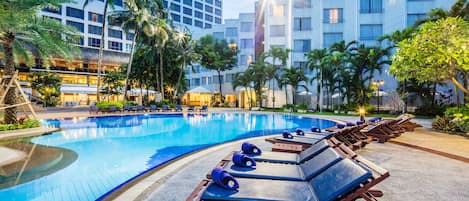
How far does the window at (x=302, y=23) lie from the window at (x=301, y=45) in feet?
5.32

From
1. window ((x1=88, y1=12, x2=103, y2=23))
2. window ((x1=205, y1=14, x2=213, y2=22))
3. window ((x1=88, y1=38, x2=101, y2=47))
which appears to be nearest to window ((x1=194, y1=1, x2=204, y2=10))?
window ((x1=205, y1=14, x2=213, y2=22))

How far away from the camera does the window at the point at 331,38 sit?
33.5 meters

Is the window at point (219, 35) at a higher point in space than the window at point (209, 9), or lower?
lower

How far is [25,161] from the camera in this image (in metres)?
6.76

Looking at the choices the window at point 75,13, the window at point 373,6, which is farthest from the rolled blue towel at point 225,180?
the window at point 75,13

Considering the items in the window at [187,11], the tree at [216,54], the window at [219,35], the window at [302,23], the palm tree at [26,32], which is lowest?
the palm tree at [26,32]

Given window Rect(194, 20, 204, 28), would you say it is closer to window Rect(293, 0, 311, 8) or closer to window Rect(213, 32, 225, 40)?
window Rect(213, 32, 225, 40)

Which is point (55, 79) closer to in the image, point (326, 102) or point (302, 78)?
point (302, 78)

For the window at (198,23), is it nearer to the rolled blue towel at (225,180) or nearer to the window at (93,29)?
the window at (93,29)

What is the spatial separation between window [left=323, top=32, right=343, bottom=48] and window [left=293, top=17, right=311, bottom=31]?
94.9 inches

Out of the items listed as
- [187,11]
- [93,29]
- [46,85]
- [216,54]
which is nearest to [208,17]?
[187,11]

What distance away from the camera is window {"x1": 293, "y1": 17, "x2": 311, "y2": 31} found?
34594mm

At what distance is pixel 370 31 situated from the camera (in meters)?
32.3

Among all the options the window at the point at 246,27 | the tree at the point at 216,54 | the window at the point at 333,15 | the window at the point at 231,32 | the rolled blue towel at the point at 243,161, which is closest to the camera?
the rolled blue towel at the point at 243,161
